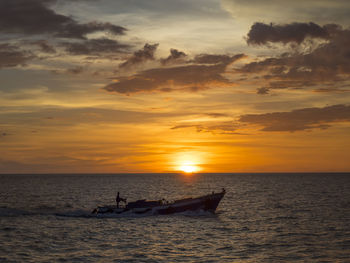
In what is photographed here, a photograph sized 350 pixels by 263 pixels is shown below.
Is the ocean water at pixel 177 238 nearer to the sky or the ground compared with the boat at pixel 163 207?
nearer to the ground

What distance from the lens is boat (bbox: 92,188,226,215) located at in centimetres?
6147

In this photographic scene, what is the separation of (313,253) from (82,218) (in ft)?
118

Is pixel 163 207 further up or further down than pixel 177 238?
further up

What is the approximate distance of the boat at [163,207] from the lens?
6147cm

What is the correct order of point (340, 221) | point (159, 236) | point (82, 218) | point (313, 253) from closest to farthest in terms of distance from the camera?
1. point (313, 253)
2. point (159, 236)
3. point (340, 221)
4. point (82, 218)

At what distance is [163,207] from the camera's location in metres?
62.2

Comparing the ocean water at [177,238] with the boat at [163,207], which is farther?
the boat at [163,207]

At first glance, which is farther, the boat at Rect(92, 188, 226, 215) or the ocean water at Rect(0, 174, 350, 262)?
the boat at Rect(92, 188, 226, 215)

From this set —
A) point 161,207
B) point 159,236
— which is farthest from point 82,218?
point 159,236

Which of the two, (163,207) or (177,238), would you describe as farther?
(163,207)

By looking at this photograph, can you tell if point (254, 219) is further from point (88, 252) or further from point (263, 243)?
point (88, 252)

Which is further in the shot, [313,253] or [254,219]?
[254,219]

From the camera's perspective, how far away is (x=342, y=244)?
38469mm

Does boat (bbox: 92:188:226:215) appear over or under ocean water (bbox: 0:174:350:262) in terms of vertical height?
over
